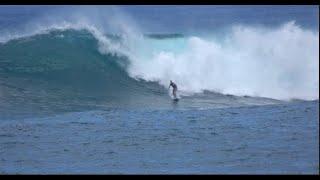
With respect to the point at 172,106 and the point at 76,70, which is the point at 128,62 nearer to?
the point at 76,70

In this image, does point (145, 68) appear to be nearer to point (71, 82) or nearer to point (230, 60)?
point (71, 82)

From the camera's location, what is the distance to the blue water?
9.48 metres

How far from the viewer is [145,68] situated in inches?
877

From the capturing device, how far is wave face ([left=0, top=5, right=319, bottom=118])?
17.8m

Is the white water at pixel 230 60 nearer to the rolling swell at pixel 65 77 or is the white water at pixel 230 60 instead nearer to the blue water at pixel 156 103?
the blue water at pixel 156 103

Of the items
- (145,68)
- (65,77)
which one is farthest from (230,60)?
(65,77)

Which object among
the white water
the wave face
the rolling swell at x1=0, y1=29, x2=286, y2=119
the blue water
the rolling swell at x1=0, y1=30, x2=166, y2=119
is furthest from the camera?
the white water

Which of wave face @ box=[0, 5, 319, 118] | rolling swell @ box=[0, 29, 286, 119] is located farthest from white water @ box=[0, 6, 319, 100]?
rolling swell @ box=[0, 29, 286, 119]

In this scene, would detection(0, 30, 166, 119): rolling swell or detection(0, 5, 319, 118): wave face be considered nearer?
detection(0, 30, 166, 119): rolling swell

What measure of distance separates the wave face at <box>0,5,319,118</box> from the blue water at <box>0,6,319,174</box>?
4cm

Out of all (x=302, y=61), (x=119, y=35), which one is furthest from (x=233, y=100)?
(x=119, y=35)

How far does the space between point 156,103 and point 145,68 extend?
559 cm

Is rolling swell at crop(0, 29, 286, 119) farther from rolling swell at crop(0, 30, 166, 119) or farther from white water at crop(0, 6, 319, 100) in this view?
white water at crop(0, 6, 319, 100)

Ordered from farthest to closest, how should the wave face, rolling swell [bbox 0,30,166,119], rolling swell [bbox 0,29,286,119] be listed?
the wave face < rolling swell [bbox 0,30,166,119] < rolling swell [bbox 0,29,286,119]
